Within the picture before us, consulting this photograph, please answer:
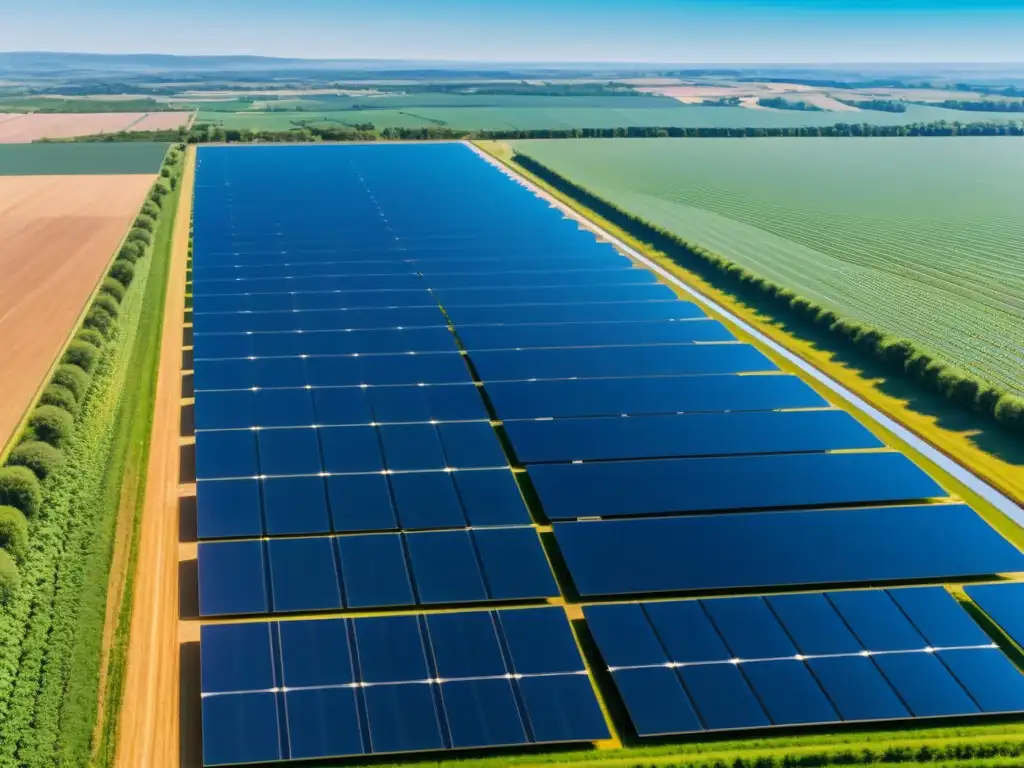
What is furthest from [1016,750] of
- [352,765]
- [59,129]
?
[59,129]

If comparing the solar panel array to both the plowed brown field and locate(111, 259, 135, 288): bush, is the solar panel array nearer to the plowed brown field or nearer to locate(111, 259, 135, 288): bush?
locate(111, 259, 135, 288): bush

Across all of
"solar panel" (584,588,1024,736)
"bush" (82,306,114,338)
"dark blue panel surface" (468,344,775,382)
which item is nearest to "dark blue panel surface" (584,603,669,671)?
"solar panel" (584,588,1024,736)

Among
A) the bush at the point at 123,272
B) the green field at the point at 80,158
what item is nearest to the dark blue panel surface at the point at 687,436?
the bush at the point at 123,272

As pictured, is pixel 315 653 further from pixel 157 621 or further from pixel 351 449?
pixel 351 449

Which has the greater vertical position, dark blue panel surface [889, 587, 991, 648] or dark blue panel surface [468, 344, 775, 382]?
dark blue panel surface [468, 344, 775, 382]

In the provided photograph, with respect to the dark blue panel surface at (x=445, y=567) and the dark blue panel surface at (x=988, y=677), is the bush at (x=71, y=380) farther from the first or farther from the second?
the dark blue panel surface at (x=988, y=677)
